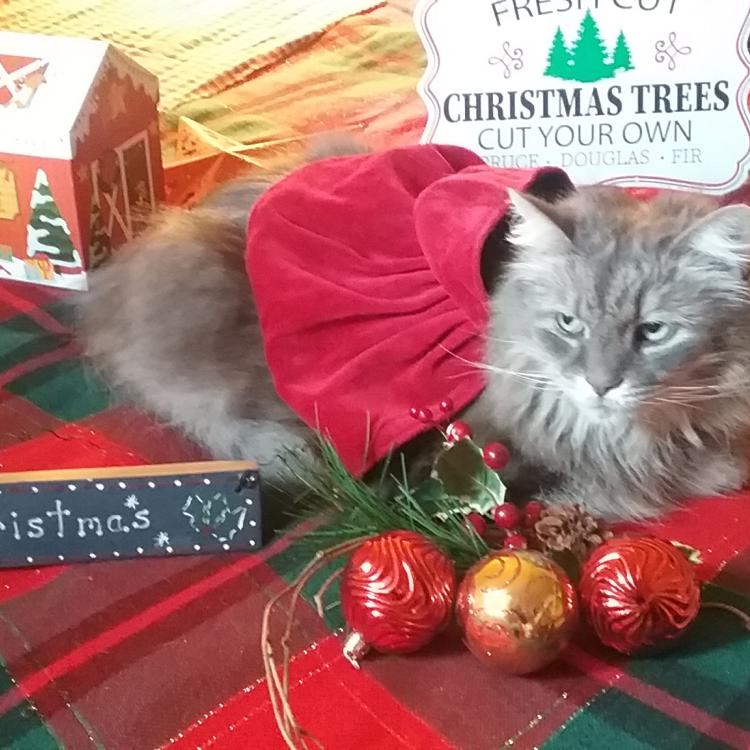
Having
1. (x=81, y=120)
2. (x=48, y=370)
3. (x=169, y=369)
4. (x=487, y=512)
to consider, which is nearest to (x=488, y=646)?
(x=487, y=512)

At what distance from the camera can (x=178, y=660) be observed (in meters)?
0.95

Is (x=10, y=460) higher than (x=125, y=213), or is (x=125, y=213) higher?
(x=125, y=213)

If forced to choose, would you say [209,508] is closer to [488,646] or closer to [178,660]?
[178,660]

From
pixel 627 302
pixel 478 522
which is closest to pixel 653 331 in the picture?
pixel 627 302

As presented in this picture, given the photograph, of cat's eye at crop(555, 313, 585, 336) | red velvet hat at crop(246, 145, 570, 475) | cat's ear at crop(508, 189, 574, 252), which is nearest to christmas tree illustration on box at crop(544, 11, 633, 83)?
red velvet hat at crop(246, 145, 570, 475)

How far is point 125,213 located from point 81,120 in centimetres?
20

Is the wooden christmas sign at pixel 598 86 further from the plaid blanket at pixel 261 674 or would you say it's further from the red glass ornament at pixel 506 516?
the red glass ornament at pixel 506 516

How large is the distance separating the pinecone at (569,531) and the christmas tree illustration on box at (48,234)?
921 mm

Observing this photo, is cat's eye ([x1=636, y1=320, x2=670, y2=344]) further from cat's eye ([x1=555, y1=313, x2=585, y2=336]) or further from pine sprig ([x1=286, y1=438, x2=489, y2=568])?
pine sprig ([x1=286, y1=438, x2=489, y2=568])

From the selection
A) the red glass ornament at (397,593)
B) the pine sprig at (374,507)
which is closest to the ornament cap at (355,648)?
the red glass ornament at (397,593)

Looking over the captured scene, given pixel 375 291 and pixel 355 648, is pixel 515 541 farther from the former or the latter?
pixel 375 291

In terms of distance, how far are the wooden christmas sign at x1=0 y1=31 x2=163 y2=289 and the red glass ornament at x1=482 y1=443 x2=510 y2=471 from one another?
82cm

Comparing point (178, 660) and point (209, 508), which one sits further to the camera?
point (209, 508)

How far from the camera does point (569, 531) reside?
104 centimetres
